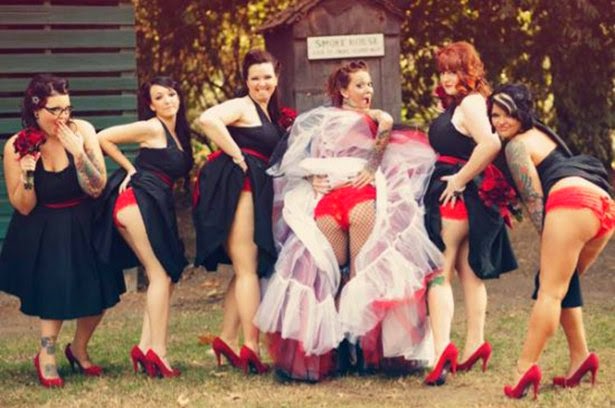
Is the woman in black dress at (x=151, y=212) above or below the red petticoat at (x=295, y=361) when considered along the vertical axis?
above

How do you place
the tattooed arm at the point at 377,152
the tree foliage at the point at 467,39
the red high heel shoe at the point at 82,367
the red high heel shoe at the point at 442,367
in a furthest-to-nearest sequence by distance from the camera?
the tree foliage at the point at 467,39 → the red high heel shoe at the point at 82,367 → the tattooed arm at the point at 377,152 → the red high heel shoe at the point at 442,367

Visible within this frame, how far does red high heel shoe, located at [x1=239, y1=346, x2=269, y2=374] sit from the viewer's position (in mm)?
7977

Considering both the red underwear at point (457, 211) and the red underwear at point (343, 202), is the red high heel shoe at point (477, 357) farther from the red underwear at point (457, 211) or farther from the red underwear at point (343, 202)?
the red underwear at point (343, 202)

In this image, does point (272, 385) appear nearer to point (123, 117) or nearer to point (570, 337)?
point (570, 337)

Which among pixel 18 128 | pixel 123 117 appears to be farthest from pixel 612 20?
pixel 18 128

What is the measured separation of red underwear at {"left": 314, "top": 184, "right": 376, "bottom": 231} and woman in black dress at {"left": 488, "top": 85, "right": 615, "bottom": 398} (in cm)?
93

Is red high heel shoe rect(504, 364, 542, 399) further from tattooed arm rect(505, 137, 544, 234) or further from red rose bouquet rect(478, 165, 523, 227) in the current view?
red rose bouquet rect(478, 165, 523, 227)

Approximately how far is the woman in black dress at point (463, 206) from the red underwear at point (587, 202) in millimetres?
742

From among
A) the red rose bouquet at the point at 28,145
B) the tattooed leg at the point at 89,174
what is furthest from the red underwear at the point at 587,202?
the red rose bouquet at the point at 28,145

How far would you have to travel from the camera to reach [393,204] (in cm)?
768

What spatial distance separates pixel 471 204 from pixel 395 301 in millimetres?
748

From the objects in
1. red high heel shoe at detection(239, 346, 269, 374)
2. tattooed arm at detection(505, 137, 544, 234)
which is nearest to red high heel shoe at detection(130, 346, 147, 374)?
red high heel shoe at detection(239, 346, 269, 374)

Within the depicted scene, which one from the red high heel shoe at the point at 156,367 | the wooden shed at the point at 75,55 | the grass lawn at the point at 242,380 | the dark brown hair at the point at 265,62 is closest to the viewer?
the grass lawn at the point at 242,380

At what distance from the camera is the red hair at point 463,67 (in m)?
7.71
